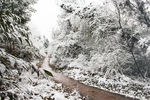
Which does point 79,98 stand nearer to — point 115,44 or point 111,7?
point 115,44

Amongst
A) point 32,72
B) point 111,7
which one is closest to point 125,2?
point 111,7

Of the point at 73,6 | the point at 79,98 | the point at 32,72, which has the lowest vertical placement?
the point at 79,98

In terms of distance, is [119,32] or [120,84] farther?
[119,32]

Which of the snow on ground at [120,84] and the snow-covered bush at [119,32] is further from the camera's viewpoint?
the snow-covered bush at [119,32]

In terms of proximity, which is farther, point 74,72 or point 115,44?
point 74,72

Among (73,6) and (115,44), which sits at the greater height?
(73,6)

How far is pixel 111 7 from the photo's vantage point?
40.1 feet

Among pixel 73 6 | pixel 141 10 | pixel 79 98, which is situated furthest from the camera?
pixel 73 6

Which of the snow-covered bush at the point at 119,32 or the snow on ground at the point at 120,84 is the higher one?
the snow-covered bush at the point at 119,32

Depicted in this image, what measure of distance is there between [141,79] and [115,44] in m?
3.23

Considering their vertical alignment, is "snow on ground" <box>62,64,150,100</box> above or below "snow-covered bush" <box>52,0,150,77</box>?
below

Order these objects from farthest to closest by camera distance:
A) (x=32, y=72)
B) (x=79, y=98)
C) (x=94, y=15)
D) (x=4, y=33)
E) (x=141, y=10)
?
1. (x=94, y=15)
2. (x=141, y=10)
3. (x=79, y=98)
4. (x=32, y=72)
5. (x=4, y=33)

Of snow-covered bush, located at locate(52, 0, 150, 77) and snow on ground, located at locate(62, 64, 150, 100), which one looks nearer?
snow on ground, located at locate(62, 64, 150, 100)

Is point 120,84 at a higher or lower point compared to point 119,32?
lower
